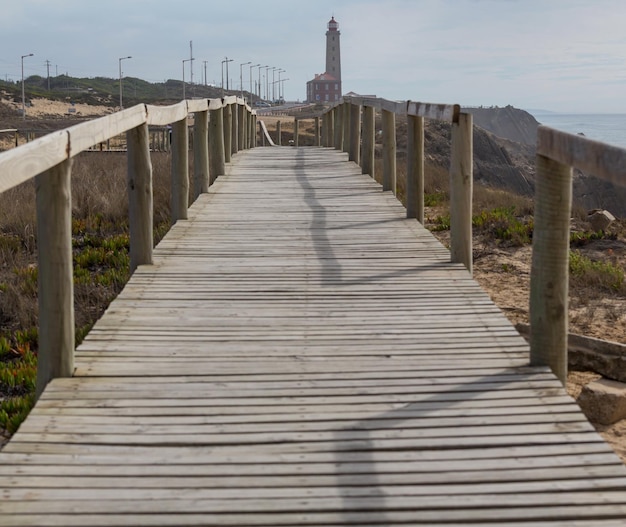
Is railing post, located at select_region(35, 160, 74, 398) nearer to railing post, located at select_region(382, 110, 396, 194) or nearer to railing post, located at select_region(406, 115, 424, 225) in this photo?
railing post, located at select_region(406, 115, 424, 225)

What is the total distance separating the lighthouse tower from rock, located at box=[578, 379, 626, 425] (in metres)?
166

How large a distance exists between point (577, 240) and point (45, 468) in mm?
8378

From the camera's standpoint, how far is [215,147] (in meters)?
11.4

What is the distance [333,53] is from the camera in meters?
170

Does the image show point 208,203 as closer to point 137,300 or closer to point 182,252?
point 182,252

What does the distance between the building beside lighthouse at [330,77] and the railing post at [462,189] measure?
505ft

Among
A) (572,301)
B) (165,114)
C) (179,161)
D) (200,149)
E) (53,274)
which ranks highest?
(165,114)

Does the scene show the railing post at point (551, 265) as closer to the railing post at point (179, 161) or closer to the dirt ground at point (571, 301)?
the dirt ground at point (571, 301)

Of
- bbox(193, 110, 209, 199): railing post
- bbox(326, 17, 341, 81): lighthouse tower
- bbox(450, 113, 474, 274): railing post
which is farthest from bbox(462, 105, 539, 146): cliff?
bbox(450, 113, 474, 274): railing post

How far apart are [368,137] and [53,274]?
27.2 feet

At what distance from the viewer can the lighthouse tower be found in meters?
167

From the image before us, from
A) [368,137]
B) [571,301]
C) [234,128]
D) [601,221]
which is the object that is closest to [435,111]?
[571,301]

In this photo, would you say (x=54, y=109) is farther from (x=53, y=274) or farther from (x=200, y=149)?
(x=53, y=274)

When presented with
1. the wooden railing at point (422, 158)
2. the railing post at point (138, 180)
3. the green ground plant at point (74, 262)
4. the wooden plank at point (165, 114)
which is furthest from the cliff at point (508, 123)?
the railing post at point (138, 180)
